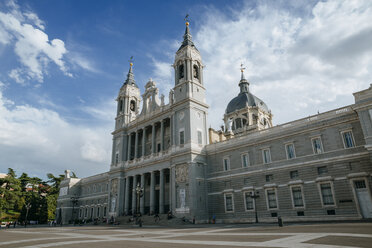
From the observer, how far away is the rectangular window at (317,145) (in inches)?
1192

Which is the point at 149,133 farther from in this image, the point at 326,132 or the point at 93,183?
the point at 326,132

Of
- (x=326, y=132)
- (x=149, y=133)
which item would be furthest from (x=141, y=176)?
(x=326, y=132)

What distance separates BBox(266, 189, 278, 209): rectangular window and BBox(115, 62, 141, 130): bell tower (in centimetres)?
3465

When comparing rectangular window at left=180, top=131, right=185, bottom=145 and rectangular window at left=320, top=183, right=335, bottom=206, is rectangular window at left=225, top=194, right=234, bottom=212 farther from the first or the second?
rectangular window at left=320, top=183, right=335, bottom=206

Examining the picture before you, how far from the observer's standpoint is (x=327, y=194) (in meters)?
28.6

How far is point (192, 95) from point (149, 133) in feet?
50.6

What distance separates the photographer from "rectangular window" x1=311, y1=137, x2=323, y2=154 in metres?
30.3

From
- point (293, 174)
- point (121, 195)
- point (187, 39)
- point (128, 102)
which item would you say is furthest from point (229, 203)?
point (128, 102)

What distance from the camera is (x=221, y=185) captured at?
127 ft

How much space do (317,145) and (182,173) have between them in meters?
19.1

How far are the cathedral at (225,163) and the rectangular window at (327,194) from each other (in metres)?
0.10

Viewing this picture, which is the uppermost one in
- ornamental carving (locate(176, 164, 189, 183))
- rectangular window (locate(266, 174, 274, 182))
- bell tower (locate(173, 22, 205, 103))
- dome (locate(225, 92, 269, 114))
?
dome (locate(225, 92, 269, 114))

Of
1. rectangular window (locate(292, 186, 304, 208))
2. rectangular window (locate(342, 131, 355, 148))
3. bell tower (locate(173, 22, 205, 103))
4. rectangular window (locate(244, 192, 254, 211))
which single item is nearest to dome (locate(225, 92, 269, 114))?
bell tower (locate(173, 22, 205, 103))

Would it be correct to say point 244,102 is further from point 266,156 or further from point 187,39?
point 266,156
